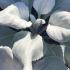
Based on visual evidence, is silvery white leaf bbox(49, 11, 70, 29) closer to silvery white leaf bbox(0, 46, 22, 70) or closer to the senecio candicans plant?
the senecio candicans plant

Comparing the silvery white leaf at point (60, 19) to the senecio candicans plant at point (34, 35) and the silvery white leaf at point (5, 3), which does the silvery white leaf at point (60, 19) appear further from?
the silvery white leaf at point (5, 3)

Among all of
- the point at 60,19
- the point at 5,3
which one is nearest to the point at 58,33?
the point at 60,19

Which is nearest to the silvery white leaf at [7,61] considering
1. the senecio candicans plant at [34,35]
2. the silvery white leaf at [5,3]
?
the senecio candicans plant at [34,35]

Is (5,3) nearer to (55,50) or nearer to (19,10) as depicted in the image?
(19,10)

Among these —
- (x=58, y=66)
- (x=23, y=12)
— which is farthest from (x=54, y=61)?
(x=23, y=12)

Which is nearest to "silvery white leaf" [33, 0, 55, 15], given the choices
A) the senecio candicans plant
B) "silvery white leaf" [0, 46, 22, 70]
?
the senecio candicans plant

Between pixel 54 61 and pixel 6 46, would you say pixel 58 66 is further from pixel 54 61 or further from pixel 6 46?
pixel 6 46
